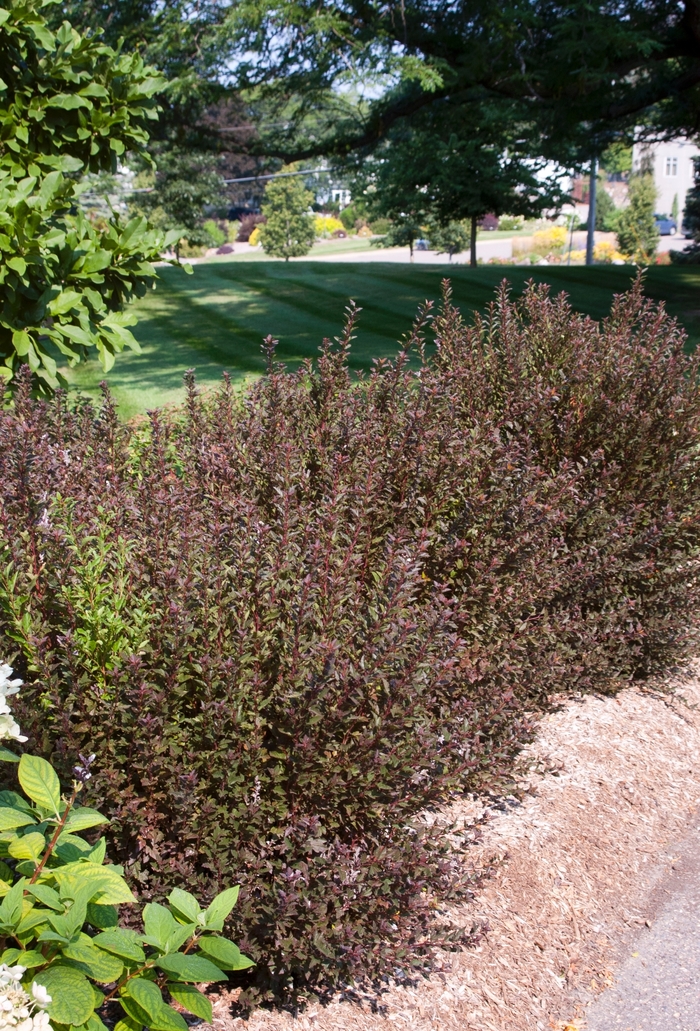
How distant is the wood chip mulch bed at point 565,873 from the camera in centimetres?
266

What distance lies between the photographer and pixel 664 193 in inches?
3051

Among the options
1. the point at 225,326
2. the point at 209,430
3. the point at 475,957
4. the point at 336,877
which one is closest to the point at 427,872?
the point at 336,877

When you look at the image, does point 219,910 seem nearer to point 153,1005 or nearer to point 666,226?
point 153,1005

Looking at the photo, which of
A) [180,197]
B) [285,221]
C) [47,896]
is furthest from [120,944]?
[285,221]

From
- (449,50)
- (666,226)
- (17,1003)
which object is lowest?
(17,1003)

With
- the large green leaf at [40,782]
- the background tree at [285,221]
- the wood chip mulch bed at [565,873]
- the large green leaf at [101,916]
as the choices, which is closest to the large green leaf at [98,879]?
the large green leaf at [101,916]

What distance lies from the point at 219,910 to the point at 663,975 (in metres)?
1.60

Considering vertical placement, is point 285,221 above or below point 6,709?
above

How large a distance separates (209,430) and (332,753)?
2.28m

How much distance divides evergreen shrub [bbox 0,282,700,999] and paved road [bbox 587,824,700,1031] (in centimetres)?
55

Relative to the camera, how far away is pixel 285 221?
4794 centimetres

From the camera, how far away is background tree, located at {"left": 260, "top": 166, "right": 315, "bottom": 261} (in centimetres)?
4772

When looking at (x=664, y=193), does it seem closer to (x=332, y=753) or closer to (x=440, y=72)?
(x=440, y=72)

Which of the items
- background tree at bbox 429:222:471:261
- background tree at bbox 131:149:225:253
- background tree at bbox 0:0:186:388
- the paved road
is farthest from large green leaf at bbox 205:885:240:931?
background tree at bbox 429:222:471:261
